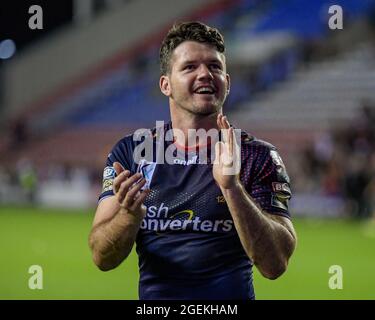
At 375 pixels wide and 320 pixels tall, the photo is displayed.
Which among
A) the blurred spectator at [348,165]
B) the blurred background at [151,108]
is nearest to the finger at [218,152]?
the blurred background at [151,108]

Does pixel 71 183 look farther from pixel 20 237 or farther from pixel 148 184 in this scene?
pixel 148 184

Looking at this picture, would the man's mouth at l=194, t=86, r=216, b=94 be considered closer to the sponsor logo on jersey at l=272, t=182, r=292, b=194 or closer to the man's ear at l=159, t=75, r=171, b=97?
the man's ear at l=159, t=75, r=171, b=97

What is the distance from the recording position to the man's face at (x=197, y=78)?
9.70ft

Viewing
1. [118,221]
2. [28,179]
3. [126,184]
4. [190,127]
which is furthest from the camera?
[28,179]

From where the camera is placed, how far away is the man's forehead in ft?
9.93

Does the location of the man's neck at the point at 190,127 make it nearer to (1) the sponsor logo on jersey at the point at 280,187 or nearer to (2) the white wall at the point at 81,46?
(1) the sponsor logo on jersey at the point at 280,187

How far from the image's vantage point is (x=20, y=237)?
14289 mm

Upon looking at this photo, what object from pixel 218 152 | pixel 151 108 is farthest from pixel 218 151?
pixel 151 108

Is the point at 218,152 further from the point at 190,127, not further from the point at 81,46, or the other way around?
the point at 81,46

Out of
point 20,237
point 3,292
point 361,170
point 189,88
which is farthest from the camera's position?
point 361,170

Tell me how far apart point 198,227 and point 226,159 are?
349 mm

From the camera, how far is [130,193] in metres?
2.84
